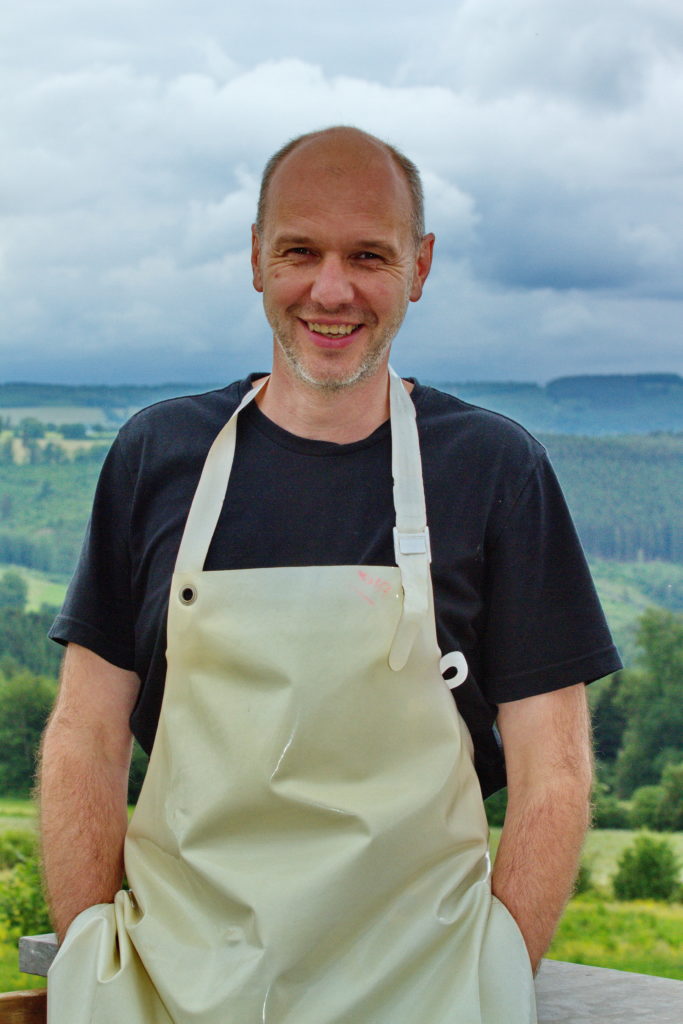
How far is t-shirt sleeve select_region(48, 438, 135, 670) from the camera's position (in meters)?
1.54

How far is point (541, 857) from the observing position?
4.60 ft

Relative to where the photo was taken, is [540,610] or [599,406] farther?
[599,406]

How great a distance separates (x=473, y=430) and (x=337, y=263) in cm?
Result: 28

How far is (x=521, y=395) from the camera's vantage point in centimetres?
860

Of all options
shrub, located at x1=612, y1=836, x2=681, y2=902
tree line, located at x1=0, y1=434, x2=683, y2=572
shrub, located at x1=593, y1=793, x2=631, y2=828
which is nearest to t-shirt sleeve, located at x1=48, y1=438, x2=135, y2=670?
tree line, located at x1=0, y1=434, x2=683, y2=572

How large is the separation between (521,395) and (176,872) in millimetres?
7514

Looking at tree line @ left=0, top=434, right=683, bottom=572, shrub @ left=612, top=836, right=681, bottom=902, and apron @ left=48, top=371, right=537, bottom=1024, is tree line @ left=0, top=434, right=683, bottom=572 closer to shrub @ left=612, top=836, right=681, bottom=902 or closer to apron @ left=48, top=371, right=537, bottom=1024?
shrub @ left=612, top=836, right=681, bottom=902

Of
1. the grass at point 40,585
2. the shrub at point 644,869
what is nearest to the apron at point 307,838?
the grass at point 40,585

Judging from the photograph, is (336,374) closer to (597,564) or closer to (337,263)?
(337,263)

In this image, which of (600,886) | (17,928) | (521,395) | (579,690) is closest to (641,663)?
(600,886)

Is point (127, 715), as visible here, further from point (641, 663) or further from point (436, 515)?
point (641, 663)

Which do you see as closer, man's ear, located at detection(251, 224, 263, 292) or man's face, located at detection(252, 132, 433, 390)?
man's face, located at detection(252, 132, 433, 390)

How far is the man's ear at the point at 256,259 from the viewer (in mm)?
1598

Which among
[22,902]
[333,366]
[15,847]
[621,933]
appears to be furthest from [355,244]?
[621,933]
